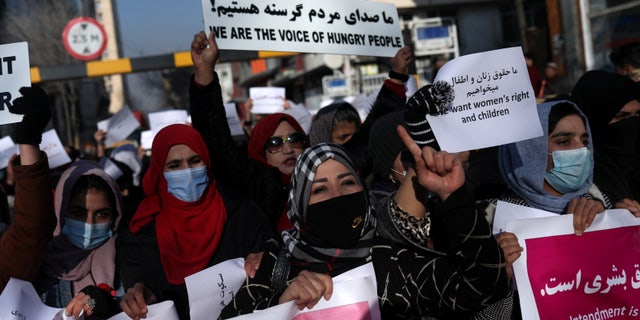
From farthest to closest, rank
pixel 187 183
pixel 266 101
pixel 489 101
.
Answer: pixel 266 101 < pixel 187 183 < pixel 489 101

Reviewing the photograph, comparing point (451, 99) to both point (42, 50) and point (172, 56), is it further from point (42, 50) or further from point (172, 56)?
point (42, 50)

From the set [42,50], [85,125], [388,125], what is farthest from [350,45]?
[85,125]

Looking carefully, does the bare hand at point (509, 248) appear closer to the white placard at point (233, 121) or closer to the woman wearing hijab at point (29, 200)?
the woman wearing hijab at point (29, 200)

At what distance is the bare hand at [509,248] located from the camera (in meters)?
2.23

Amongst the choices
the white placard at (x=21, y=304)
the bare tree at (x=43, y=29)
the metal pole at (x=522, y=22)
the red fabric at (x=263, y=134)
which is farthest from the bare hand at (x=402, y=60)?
the bare tree at (x=43, y=29)

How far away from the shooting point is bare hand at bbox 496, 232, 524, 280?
87.9 inches

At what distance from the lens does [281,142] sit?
148 inches

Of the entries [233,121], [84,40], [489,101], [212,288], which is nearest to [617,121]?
[489,101]

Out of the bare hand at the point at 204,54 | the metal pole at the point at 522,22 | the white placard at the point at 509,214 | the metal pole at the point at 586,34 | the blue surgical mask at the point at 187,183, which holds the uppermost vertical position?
the metal pole at the point at 522,22

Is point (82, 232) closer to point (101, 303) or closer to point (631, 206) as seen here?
point (101, 303)

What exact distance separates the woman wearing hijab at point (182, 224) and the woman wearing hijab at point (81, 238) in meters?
0.09

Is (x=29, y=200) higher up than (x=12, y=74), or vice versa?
(x=12, y=74)

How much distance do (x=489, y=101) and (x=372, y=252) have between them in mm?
725

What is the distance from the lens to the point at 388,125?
3213 mm
